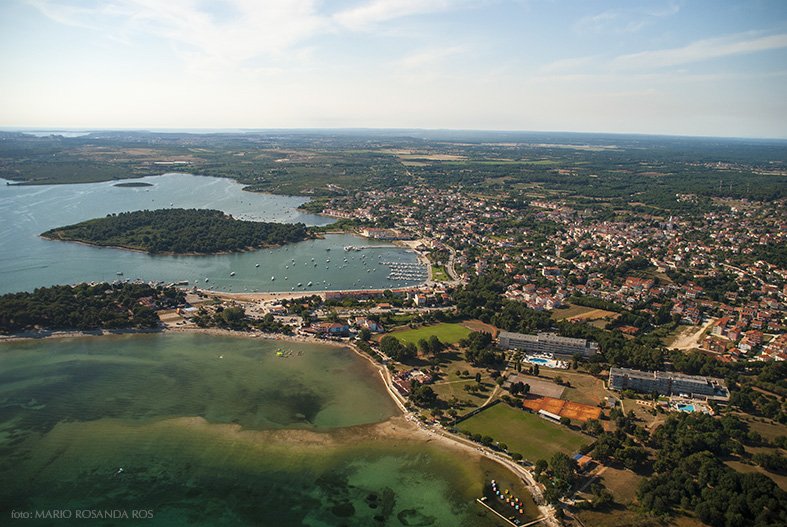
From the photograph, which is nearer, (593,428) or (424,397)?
(593,428)

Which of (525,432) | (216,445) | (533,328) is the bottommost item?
(216,445)

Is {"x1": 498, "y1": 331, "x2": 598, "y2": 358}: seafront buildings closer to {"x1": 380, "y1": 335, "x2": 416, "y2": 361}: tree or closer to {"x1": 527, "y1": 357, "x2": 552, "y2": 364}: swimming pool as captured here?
{"x1": 527, "y1": 357, "x2": 552, "y2": 364}: swimming pool

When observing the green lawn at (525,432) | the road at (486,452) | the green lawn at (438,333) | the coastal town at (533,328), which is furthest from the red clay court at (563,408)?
the green lawn at (438,333)

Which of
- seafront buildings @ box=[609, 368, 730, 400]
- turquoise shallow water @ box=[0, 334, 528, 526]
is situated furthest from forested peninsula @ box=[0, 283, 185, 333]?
seafront buildings @ box=[609, 368, 730, 400]

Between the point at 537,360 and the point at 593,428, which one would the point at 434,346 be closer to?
the point at 537,360

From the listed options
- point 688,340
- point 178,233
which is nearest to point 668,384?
point 688,340

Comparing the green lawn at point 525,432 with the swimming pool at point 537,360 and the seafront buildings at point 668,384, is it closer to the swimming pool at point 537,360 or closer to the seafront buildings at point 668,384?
the swimming pool at point 537,360

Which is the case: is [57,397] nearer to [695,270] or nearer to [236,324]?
[236,324]
